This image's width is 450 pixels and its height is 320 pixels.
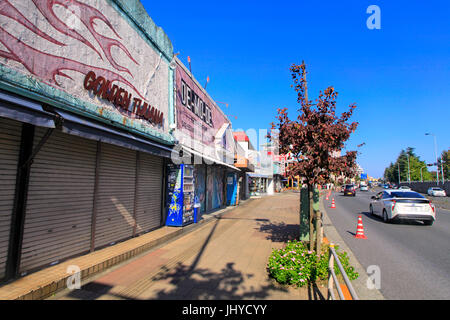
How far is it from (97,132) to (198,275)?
11.9 ft

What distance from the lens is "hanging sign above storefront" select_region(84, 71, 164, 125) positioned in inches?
230

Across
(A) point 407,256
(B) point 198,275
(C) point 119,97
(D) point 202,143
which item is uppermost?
(C) point 119,97

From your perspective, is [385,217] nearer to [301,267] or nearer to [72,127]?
[301,267]

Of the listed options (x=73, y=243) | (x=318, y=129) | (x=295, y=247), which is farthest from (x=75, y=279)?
(x=318, y=129)

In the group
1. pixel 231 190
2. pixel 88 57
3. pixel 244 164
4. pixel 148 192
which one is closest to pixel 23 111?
pixel 88 57

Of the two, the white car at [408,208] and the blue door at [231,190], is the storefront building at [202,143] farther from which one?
the white car at [408,208]

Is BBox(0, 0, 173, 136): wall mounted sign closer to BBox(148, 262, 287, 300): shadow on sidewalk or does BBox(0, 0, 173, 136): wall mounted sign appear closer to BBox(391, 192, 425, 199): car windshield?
BBox(148, 262, 287, 300): shadow on sidewalk

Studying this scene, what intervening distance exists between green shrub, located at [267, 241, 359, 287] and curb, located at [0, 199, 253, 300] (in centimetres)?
352

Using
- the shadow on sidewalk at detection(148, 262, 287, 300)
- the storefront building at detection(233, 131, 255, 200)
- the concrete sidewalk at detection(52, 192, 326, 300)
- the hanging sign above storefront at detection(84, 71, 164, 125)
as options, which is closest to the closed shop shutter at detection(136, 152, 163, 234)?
the concrete sidewalk at detection(52, 192, 326, 300)

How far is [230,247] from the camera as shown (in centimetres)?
738

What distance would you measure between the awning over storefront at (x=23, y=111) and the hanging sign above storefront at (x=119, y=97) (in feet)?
6.05

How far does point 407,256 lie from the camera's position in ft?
21.1

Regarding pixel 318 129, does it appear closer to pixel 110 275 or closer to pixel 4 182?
pixel 110 275

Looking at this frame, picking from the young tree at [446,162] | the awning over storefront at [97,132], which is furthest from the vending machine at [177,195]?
the young tree at [446,162]
